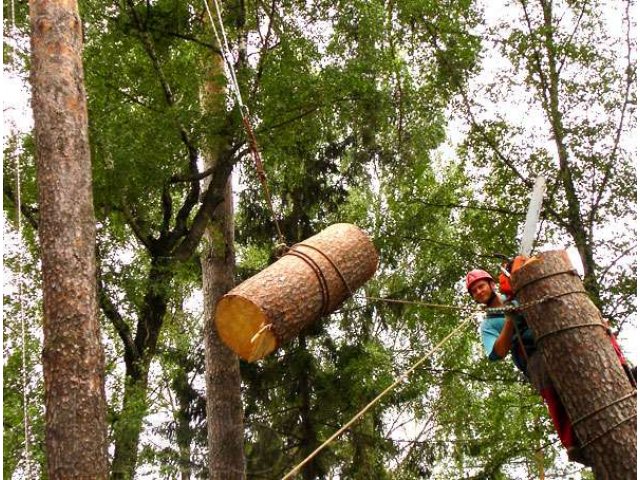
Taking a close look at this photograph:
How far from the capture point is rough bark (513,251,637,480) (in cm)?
366

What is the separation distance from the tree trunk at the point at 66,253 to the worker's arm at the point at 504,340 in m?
2.37

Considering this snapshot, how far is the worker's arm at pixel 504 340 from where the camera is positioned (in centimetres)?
438

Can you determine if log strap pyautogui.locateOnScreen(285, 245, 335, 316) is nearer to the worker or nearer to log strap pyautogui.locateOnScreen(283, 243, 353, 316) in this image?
log strap pyautogui.locateOnScreen(283, 243, 353, 316)

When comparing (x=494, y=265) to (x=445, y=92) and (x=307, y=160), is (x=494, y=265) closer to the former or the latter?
(x=445, y=92)

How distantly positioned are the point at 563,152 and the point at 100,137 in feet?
17.9

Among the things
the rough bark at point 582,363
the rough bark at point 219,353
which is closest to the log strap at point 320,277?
the rough bark at point 582,363

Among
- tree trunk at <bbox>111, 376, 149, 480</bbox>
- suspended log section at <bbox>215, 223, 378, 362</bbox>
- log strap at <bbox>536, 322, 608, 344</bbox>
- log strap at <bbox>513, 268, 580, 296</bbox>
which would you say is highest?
tree trunk at <bbox>111, 376, 149, 480</bbox>

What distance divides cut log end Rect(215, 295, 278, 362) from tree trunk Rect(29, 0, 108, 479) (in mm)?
767

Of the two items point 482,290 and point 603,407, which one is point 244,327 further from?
point 603,407

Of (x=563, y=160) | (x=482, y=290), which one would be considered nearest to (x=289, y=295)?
(x=482, y=290)

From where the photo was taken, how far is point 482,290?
4598 millimetres

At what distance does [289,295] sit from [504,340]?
1.34 m

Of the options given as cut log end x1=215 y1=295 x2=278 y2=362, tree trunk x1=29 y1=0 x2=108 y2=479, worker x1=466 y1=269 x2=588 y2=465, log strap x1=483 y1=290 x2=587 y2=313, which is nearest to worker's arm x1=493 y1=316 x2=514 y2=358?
worker x1=466 y1=269 x2=588 y2=465

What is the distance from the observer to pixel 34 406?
836cm
